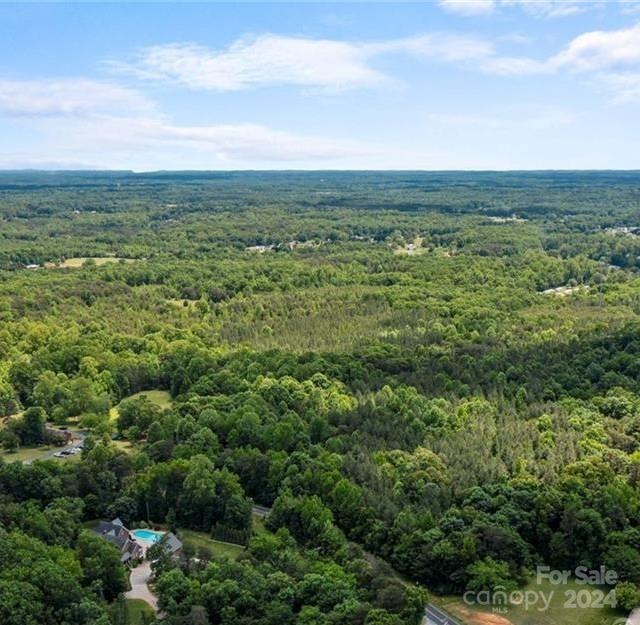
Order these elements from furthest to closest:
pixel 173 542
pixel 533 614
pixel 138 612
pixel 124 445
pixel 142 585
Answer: pixel 124 445, pixel 173 542, pixel 142 585, pixel 533 614, pixel 138 612

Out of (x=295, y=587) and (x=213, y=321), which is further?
(x=213, y=321)

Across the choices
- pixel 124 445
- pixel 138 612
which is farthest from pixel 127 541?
pixel 124 445

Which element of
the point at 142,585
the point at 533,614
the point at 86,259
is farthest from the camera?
the point at 86,259

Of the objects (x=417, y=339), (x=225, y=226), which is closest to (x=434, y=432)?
(x=417, y=339)

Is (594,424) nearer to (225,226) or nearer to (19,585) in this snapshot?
(19,585)

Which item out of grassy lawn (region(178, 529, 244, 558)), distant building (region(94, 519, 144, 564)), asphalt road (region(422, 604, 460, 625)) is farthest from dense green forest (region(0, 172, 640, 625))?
asphalt road (region(422, 604, 460, 625))

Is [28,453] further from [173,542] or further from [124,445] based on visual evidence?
[173,542]

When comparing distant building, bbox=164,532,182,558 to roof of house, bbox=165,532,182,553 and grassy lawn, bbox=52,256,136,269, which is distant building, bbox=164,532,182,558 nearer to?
roof of house, bbox=165,532,182,553
